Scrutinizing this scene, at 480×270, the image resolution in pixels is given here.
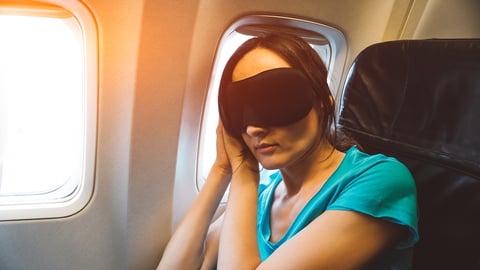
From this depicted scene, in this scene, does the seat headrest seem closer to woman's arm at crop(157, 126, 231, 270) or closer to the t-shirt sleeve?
the t-shirt sleeve

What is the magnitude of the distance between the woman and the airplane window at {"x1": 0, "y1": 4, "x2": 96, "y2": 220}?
522mm

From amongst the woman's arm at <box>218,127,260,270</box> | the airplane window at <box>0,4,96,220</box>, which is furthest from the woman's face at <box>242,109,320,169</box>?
the airplane window at <box>0,4,96,220</box>

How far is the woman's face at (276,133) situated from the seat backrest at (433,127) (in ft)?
0.68

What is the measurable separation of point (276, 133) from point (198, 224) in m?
0.38

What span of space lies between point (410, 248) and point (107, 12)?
0.95m

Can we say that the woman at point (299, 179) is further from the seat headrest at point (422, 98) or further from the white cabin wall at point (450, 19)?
the white cabin wall at point (450, 19)

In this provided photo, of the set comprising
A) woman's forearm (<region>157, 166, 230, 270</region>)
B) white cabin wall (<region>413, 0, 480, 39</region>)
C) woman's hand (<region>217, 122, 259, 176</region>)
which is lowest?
woman's forearm (<region>157, 166, 230, 270</region>)

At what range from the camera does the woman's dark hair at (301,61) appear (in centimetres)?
89

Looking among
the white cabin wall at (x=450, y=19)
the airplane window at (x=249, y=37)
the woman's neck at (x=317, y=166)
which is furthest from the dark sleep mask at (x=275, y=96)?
the white cabin wall at (x=450, y=19)

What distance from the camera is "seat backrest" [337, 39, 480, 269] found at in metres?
0.83

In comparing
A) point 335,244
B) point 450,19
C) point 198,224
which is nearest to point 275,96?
point 335,244

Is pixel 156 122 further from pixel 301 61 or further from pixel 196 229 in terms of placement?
pixel 301 61

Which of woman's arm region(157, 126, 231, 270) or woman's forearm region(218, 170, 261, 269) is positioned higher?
woman's forearm region(218, 170, 261, 269)

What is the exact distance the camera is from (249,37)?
1.41 m
